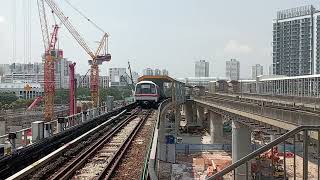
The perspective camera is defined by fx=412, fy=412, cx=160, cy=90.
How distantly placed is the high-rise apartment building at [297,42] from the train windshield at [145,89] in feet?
330

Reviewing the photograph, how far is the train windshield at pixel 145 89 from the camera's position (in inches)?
1857

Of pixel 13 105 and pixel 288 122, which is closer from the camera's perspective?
pixel 288 122

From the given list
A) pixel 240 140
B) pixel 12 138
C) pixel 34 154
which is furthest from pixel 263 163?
pixel 240 140

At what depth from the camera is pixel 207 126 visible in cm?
8412

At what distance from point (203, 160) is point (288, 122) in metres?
24.8

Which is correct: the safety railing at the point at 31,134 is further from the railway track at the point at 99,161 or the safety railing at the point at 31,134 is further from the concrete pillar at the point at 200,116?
the concrete pillar at the point at 200,116

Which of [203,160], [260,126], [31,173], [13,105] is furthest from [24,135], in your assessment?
[13,105]

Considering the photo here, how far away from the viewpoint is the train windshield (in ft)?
155

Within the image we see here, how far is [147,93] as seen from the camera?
47156mm

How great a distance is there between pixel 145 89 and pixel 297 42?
10947 cm

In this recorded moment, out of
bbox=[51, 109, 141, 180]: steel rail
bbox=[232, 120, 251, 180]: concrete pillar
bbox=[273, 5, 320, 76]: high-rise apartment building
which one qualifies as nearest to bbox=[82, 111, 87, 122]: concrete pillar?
bbox=[51, 109, 141, 180]: steel rail

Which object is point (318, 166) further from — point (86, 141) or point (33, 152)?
point (86, 141)

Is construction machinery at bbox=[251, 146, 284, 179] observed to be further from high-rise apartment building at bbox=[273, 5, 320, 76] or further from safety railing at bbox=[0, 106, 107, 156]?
high-rise apartment building at bbox=[273, 5, 320, 76]

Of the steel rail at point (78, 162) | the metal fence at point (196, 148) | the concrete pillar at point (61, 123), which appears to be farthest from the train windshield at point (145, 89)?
the steel rail at point (78, 162)
